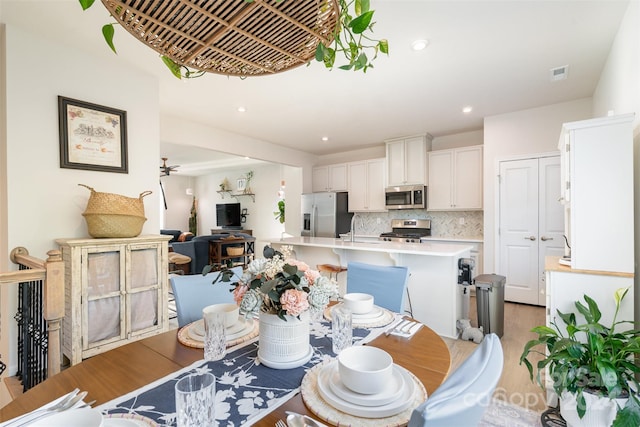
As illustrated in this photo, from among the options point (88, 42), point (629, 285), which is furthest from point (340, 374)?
point (88, 42)

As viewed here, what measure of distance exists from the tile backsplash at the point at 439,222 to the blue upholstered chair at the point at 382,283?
137 inches

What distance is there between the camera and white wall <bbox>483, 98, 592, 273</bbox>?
3.68 m

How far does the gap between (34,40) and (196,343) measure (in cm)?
267

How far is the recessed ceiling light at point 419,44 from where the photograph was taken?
2336 millimetres

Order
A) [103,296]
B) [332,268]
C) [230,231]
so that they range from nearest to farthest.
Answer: [103,296] → [332,268] → [230,231]

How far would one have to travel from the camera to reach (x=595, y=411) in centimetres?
148

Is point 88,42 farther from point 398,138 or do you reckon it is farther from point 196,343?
point 398,138

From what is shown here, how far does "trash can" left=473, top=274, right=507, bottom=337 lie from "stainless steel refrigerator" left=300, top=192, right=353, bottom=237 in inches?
123

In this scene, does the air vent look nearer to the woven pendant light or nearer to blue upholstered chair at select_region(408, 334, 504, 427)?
the woven pendant light

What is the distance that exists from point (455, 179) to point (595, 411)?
373cm

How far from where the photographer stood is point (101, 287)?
2.23m

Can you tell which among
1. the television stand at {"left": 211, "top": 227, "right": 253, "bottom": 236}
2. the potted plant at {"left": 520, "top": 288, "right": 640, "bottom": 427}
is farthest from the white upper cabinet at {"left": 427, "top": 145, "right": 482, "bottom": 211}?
the television stand at {"left": 211, "top": 227, "right": 253, "bottom": 236}

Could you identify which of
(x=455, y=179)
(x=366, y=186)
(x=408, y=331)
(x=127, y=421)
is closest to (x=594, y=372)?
(x=408, y=331)

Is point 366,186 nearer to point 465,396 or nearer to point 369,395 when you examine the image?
point 369,395
